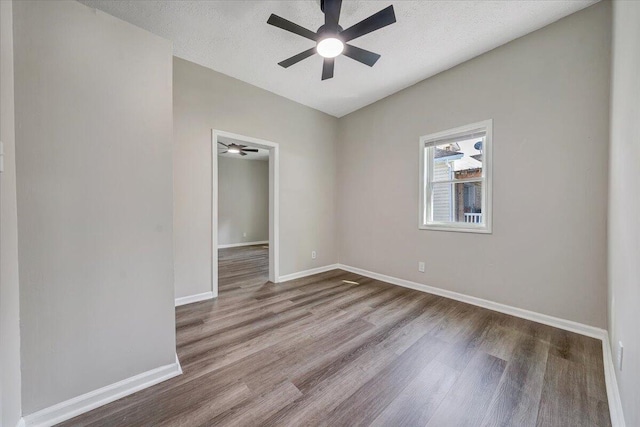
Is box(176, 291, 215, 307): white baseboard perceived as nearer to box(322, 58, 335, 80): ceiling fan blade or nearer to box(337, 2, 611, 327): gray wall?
box(337, 2, 611, 327): gray wall

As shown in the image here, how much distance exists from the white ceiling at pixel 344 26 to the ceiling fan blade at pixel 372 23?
1.06 ft

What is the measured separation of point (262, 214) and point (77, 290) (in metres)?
6.55

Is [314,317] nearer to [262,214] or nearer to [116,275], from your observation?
[116,275]

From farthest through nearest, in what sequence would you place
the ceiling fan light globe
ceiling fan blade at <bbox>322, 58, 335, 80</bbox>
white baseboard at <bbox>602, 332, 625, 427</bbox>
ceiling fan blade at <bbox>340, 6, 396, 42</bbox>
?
ceiling fan blade at <bbox>322, 58, 335, 80</bbox> → the ceiling fan light globe → ceiling fan blade at <bbox>340, 6, 396, 42</bbox> → white baseboard at <bbox>602, 332, 625, 427</bbox>

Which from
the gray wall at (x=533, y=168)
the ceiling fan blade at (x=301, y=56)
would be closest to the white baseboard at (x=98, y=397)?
the ceiling fan blade at (x=301, y=56)

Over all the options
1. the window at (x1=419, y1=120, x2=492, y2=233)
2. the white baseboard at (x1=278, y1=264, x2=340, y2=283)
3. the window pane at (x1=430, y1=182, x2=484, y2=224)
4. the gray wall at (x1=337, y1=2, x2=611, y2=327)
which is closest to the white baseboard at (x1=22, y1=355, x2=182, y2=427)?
the white baseboard at (x1=278, y1=264, x2=340, y2=283)

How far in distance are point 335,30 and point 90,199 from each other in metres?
2.11

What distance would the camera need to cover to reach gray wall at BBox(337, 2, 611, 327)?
2057 millimetres

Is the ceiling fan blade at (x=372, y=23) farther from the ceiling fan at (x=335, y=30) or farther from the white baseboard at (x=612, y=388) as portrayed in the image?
the white baseboard at (x=612, y=388)

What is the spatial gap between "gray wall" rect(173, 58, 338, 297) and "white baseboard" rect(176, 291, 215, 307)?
5 centimetres

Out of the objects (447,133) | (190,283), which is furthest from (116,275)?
(447,133)

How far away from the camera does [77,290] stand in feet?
4.39

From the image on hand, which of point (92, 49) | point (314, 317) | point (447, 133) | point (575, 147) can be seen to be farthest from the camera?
point (447, 133)

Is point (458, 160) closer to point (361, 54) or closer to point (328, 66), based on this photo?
point (361, 54)
